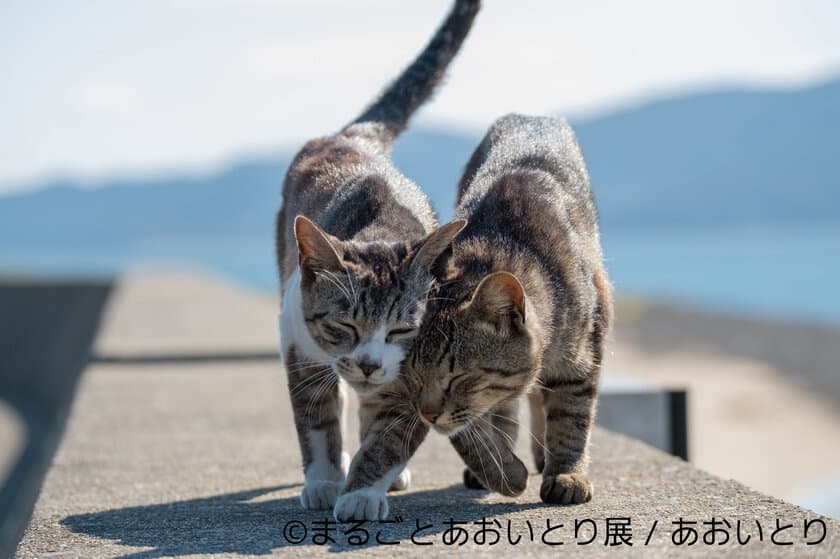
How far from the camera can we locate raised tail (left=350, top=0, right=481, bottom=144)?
4.62 m

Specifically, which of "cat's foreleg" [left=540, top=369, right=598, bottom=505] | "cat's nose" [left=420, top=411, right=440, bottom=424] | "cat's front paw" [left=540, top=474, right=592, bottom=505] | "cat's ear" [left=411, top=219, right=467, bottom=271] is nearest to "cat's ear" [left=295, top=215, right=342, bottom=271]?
"cat's ear" [left=411, top=219, right=467, bottom=271]

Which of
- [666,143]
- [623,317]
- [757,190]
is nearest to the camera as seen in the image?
[623,317]

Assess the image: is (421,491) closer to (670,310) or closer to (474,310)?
(474,310)

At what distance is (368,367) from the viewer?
296 centimetres

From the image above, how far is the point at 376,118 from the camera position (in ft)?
15.0

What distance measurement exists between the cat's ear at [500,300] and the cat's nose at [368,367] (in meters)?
0.31

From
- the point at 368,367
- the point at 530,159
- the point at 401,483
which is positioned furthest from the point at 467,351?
the point at 530,159

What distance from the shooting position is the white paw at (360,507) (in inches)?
121

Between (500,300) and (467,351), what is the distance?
→ 0.56ft

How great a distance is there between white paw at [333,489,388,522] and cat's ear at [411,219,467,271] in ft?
2.19

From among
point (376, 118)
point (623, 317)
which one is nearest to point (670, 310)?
point (623, 317)

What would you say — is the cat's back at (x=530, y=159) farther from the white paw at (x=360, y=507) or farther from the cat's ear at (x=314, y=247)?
the white paw at (x=360, y=507)

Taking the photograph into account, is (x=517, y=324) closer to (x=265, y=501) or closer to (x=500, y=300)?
(x=500, y=300)

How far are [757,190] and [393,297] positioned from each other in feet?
373
